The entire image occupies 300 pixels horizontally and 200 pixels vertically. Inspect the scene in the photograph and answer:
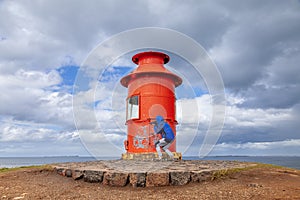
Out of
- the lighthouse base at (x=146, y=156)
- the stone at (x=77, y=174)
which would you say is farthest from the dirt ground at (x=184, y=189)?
the lighthouse base at (x=146, y=156)

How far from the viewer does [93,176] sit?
704 centimetres

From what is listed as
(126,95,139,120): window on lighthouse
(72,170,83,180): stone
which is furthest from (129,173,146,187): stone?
(126,95,139,120): window on lighthouse

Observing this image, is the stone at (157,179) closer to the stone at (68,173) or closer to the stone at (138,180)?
the stone at (138,180)

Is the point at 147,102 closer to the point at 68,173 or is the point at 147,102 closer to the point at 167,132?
the point at 167,132

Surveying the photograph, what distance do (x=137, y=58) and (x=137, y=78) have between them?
47.5 inches

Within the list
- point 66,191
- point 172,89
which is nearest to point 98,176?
point 66,191

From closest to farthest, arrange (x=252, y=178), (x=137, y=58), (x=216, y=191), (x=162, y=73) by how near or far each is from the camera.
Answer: (x=216, y=191)
(x=252, y=178)
(x=162, y=73)
(x=137, y=58)

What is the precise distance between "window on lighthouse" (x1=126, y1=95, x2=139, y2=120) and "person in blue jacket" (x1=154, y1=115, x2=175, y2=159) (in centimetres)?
102

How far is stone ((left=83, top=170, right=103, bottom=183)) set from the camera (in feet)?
22.8

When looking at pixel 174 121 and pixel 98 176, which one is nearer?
pixel 98 176

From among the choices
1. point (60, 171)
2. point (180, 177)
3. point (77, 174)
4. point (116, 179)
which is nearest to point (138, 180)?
point (116, 179)

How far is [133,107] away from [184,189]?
21.3 ft

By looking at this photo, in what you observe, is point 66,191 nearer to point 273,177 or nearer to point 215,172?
point 215,172

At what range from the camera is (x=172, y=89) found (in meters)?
12.5
